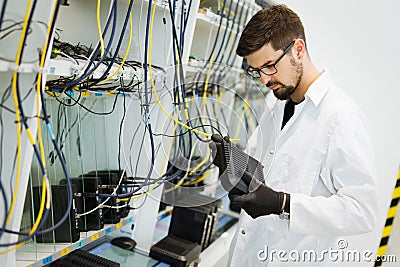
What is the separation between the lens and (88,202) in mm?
1459

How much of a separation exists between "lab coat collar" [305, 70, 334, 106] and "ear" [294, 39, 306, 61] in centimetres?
14

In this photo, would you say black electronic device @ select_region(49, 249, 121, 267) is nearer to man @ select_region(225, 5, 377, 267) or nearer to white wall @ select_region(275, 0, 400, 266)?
man @ select_region(225, 5, 377, 267)

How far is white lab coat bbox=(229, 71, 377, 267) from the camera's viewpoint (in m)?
1.28

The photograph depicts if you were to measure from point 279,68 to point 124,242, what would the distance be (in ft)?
3.60

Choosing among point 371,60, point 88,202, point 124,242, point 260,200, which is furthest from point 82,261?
point 371,60

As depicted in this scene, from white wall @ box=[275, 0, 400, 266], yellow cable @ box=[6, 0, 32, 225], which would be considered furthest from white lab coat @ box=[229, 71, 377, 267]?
white wall @ box=[275, 0, 400, 266]

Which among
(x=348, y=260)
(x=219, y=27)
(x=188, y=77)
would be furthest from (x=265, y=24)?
(x=348, y=260)

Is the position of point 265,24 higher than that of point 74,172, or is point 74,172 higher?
point 265,24

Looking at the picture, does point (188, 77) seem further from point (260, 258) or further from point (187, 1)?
point (260, 258)

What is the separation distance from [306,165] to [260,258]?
0.43 meters

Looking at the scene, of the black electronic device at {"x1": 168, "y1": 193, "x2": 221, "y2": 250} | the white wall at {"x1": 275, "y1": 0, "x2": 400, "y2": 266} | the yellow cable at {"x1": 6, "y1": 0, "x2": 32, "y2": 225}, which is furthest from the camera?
the white wall at {"x1": 275, "y1": 0, "x2": 400, "y2": 266}

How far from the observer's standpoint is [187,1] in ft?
5.26

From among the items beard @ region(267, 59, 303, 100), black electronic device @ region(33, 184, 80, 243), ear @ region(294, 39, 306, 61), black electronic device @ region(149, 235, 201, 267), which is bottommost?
black electronic device @ region(149, 235, 201, 267)

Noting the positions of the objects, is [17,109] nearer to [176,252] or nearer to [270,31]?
[270,31]
